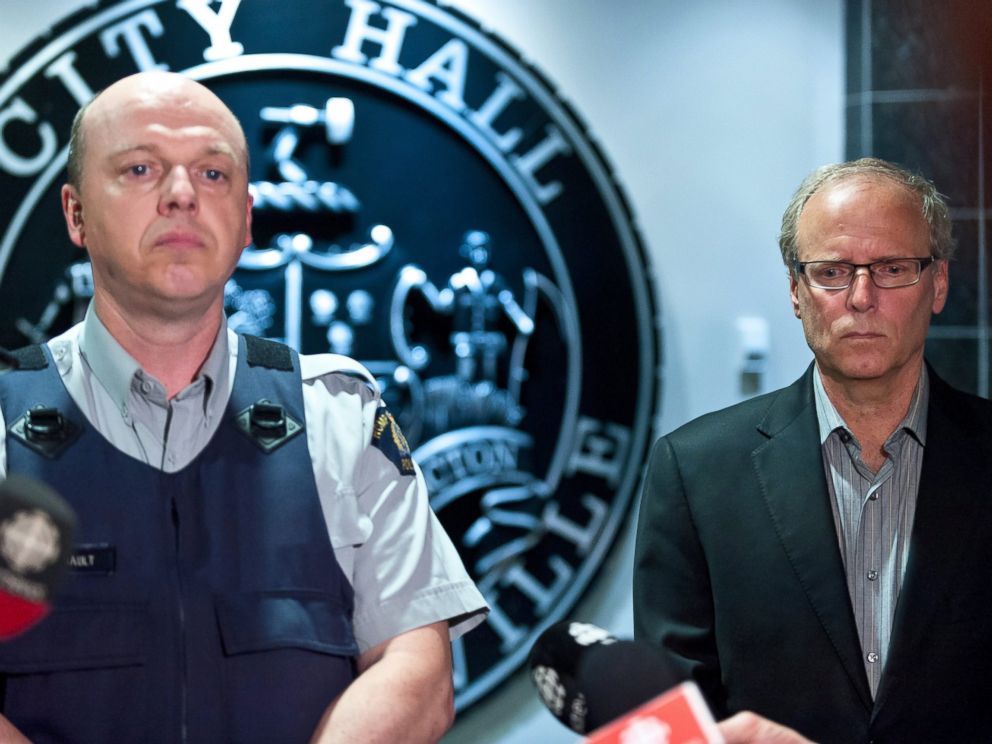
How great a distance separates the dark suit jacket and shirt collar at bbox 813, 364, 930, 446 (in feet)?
0.04

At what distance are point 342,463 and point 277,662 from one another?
245 millimetres

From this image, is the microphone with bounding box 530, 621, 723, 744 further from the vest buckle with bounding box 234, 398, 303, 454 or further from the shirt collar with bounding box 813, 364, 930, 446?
the shirt collar with bounding box 813, 364, 930, 446

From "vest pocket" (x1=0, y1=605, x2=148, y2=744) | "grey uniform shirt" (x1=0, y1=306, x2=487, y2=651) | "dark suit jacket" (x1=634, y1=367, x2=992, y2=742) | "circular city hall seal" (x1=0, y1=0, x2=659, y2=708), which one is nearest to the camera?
"vest pocket" (x1=0, y1=605, x2=148, y2=744)

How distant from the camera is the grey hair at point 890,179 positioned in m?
1.85

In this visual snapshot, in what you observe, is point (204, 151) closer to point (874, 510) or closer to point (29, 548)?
point (29, 548)

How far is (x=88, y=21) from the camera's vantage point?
3.08 meters

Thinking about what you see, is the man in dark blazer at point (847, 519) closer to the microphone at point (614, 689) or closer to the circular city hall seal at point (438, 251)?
the microphone at point (614, 689)

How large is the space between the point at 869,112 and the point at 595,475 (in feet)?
3.86

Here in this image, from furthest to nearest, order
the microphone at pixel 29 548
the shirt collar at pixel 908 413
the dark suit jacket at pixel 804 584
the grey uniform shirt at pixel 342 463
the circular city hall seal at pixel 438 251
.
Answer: the circular city hall seal at pixel 438 251
the shirt collar at pixel 908 413
the dark suit jacket at pixel 804 584
the grey uniform shirt at pixel 342 463
the microphone at pixel 29 548

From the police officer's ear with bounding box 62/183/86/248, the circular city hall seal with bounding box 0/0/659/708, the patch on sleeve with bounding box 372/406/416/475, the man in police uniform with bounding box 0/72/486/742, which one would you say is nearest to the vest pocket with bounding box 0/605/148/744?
the man in police uniform with bounding box 0/72/486/742

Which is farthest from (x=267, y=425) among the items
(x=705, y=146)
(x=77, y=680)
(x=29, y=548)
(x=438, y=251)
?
(x=705, y=146)

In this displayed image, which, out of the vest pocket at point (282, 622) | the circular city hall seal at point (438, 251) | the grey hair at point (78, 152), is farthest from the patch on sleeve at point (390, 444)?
the circular city hall seal at point (438, 251)

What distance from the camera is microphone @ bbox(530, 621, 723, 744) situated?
96 cm

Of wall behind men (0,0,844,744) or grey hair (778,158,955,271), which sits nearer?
grey hair (778,158,955,271)
